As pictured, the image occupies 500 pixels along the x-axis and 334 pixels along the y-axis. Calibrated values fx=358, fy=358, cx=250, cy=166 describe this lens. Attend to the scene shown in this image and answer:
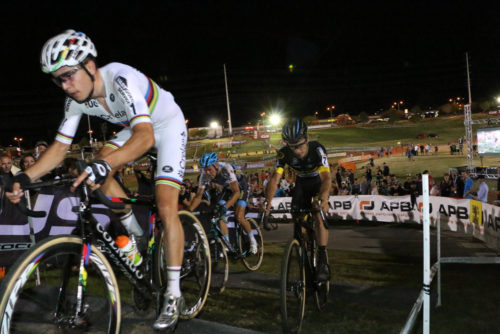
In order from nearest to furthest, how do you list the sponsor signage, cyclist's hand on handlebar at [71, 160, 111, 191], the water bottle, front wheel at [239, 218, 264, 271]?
cyclist's hand on handlebar at [71, 160, 111, 191] < the water bottle < front wheel at [239, 218, 264, 271] < the sponsor signage

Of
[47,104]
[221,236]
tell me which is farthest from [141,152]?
[47,104]

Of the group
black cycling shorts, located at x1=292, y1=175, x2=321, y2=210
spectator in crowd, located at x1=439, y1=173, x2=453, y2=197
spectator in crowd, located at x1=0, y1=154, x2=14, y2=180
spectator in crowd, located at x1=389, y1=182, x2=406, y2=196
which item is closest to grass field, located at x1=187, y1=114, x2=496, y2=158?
spectator in crowd, located at x1=389, y1=182, x2=406, y2=196

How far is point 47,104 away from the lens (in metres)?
75.2

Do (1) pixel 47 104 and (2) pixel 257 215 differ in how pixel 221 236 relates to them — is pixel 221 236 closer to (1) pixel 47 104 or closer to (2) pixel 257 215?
(2) pixel 257 215

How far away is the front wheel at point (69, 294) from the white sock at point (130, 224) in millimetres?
733

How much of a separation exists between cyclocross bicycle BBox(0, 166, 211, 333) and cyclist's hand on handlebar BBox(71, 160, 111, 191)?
0.47ft

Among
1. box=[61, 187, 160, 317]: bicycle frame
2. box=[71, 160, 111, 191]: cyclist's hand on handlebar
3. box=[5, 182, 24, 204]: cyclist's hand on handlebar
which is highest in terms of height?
box=[71, 160, 111, 191]: cyclist's hand on handlebar

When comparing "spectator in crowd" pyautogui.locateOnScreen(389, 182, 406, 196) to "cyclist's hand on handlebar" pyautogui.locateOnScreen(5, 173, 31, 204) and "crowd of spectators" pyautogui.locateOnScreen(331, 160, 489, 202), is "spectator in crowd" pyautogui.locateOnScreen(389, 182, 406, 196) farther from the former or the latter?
"cyclist's hand on handlebar" pyautogui.locateOnScreen(5, 173, 31, 204)

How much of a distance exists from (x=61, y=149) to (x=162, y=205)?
1.12 metres

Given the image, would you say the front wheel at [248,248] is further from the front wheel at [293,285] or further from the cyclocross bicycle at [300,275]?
the front wheel at [293,285]

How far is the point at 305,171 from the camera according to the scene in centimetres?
534

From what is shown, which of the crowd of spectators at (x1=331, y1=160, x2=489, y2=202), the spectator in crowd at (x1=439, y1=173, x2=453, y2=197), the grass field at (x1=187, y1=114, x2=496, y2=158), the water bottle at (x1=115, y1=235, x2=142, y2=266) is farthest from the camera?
the grass field at (x1=187, y1=114, x2=496, y2=158)

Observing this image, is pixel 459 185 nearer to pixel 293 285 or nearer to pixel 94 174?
pixel 293 285

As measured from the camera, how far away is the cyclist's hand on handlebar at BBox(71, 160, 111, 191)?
7.47ft
